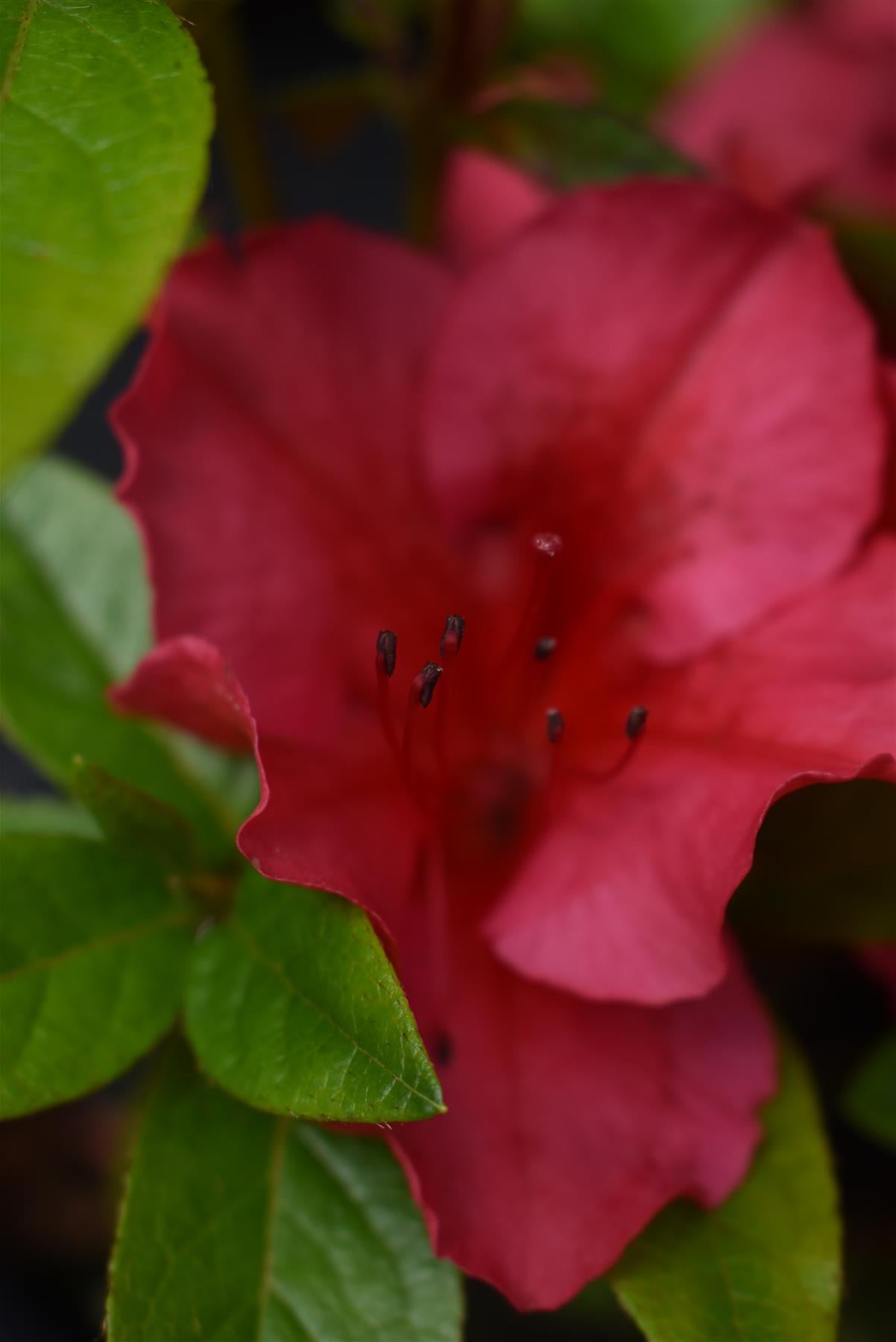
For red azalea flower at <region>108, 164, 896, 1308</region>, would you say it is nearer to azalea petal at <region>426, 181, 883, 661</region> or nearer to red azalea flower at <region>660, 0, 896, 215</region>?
azalea petal at <region>426, 181, 883, 661</region>

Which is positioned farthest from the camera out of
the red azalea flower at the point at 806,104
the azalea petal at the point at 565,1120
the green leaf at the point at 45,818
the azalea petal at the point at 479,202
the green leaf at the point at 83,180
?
the red azalea flower at the point at 806,104

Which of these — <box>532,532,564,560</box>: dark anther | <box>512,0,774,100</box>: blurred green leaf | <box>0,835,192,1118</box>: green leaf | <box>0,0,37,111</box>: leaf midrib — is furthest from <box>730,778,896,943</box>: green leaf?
<box>512,0,774,100</box>: blurred green leaf

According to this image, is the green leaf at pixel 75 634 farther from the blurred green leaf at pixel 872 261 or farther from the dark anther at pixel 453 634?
the blurred green leaf at pixel 872 261

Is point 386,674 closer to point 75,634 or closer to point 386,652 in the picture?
point 386,652

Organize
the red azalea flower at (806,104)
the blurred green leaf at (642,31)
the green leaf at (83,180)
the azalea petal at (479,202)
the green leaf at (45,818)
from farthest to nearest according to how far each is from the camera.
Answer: the blurred green leaf at (642,31)
the red azalea flower at (806,104)
the azalea petal at (479,202)
the green leaf at (45,818)
the green leaf at (83,180)

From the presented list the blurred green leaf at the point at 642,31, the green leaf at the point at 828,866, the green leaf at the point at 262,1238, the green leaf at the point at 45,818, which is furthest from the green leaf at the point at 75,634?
the blurred green leaf at the point at 642,31
